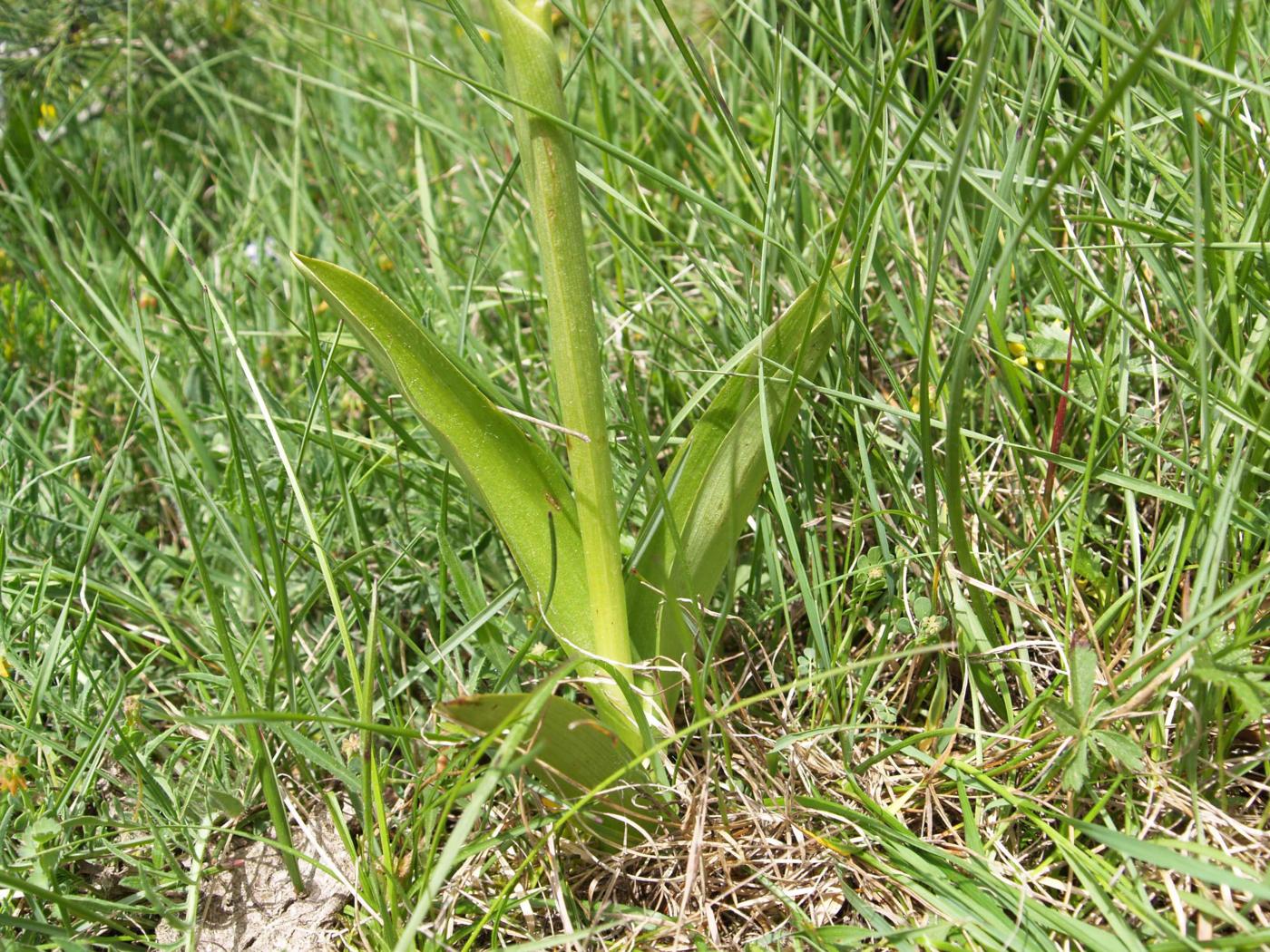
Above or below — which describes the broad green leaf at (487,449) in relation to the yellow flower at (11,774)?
above

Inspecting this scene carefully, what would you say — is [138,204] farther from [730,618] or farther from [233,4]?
[730,618]

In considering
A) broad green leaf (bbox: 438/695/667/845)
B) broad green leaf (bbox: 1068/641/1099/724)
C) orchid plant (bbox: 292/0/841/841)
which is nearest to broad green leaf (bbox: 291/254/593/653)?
orchid plant (bbox: 292/0/841/841)

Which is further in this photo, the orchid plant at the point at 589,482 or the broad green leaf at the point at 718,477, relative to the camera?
the broad green leaf at the point at 718,477

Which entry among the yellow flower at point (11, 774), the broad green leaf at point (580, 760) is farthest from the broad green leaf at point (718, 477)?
the yellow flower at point (11, 774)

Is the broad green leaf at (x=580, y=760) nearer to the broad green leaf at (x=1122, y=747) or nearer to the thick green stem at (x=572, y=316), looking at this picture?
the thick green stem at (x=572, y=316)

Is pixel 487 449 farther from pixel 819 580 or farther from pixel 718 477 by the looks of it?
pixel 819 580

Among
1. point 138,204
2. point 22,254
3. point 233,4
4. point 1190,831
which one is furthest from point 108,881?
point 233,4
